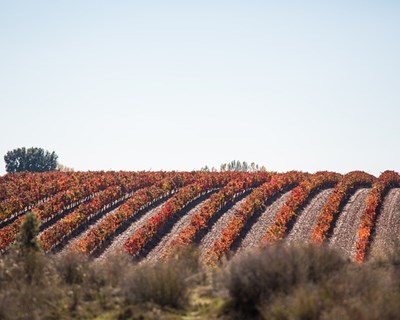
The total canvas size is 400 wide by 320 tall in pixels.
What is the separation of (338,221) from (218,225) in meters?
7.76

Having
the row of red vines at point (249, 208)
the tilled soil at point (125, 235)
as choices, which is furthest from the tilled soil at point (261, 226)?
the tilled soil at point (125, 235)

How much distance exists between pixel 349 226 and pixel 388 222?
8.24 ft

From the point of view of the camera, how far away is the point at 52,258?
1338cm

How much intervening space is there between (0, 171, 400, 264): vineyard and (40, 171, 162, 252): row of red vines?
0.24 feet

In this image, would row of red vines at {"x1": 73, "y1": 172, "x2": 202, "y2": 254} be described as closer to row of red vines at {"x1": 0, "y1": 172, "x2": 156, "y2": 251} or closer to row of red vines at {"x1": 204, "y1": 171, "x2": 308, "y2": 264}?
row of red vines at {"x1": 0, "y1": 172, "x2": 156, "y2": 251}

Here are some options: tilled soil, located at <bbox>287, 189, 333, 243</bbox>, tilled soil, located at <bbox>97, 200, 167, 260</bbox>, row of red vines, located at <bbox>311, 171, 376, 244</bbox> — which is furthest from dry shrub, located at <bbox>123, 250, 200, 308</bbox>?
tilled soil, located at <bbox>287, 189, 333, 243</bbox>

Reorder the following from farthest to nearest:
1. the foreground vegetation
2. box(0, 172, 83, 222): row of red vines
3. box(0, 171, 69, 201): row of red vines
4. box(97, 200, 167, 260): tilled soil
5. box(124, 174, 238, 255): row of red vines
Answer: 1. box(0, 171, 69, 201): row of red vines
2. box(0, 172, 83, 222): row of red vines
3. box(124, 174, 238, 255): row of red vines
4. box(97, 200, 167, 260): tilled soil
5. the foreground vegetation

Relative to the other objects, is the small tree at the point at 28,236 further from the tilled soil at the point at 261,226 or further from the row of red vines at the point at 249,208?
the tilled soil at the point at 261,226

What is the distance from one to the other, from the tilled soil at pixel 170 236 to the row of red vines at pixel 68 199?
29.3 ft

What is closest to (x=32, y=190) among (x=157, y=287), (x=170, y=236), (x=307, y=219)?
(x=170, y=236)

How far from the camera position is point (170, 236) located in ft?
99.3

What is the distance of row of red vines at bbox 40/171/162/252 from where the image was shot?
29609 mm

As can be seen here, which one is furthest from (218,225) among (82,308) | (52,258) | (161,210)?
(82,308)

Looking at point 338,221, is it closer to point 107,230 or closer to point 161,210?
point 161,210
